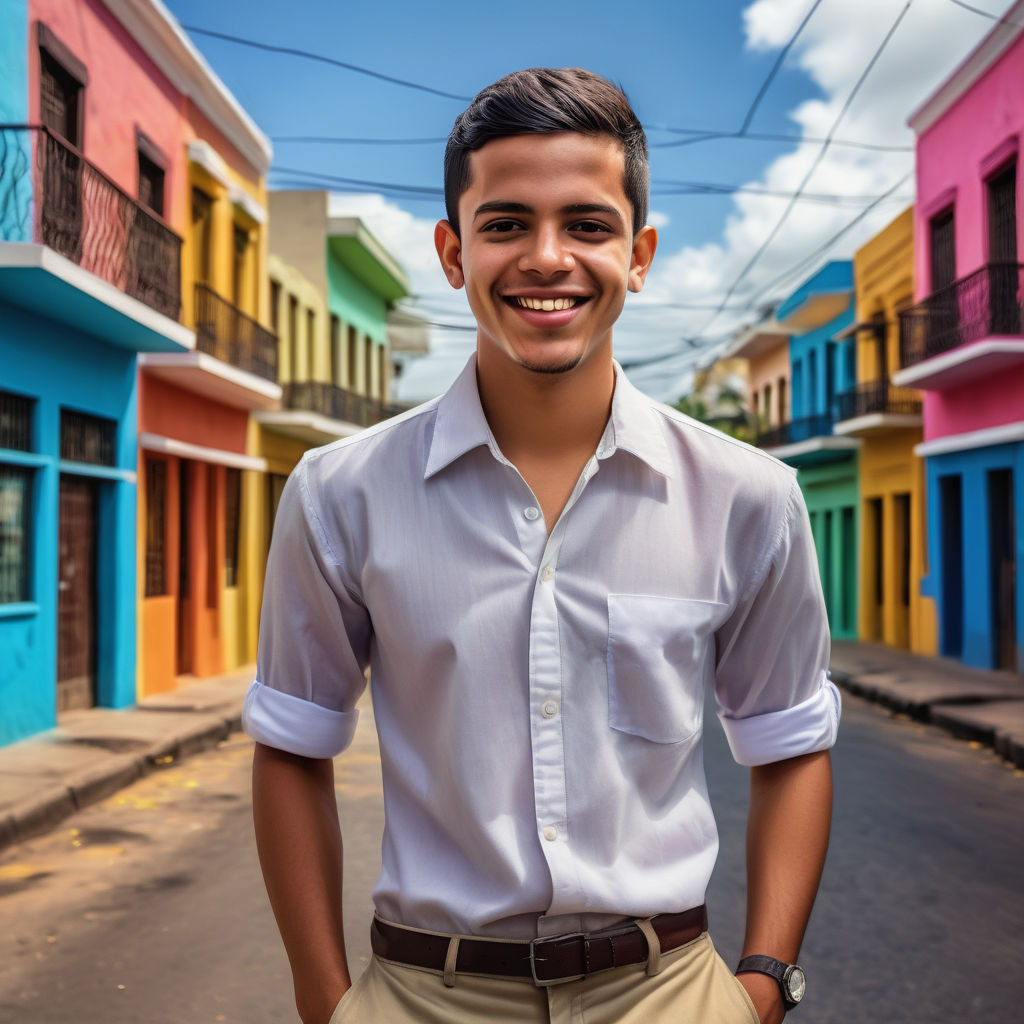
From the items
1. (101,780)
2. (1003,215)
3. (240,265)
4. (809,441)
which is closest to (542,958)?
(101,780)

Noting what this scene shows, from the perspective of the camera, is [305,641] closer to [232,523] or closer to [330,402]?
[232,523]

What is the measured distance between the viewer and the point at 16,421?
410 inches

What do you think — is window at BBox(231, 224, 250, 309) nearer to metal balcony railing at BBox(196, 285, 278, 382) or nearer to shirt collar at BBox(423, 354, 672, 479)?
metal balcony railing at BBox(196, 285, 278, 382)

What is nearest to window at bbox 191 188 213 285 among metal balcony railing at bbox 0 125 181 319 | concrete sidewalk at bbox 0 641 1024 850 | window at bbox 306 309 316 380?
metal balcony railing at bbox 0 125 181 319

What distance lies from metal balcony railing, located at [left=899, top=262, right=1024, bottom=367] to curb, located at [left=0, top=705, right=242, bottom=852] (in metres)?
10.4

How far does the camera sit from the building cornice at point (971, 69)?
1524cm

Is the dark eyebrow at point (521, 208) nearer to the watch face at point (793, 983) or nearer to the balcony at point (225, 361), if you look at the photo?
the watch face at point (793, 983)

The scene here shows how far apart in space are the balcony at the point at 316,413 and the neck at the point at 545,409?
56.5ft

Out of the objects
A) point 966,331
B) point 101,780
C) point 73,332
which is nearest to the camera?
point 101,780

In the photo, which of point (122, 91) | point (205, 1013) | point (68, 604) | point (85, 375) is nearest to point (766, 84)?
point (122, 91)

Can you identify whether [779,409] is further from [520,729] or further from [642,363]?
[520,729]

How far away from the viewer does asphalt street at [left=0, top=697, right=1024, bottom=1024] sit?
4.32m

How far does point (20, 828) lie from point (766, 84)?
12.1m

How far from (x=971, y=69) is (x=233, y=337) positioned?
34.5 feet
